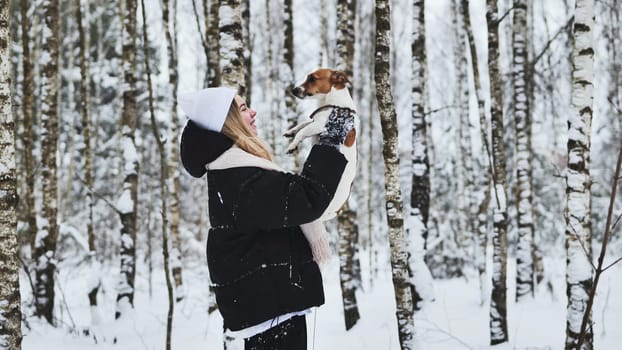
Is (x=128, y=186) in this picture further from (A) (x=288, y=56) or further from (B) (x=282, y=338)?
(B) (x=282, y=338)

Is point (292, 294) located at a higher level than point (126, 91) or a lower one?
lower

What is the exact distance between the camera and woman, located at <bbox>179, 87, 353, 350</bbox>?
7.26ft

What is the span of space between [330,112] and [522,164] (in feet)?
20.9

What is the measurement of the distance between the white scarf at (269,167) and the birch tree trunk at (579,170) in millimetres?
2758

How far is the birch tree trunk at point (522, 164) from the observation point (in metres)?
7.71

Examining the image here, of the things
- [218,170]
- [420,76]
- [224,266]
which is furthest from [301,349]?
[420,76]

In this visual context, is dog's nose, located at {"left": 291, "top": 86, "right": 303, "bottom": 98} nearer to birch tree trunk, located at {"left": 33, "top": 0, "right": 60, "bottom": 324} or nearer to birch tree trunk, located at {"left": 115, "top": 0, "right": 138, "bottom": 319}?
birch tree trunk, located at {"left": 115, "top": 0, "right": 138, "bottom": 319}

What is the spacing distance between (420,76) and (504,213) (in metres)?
2.33

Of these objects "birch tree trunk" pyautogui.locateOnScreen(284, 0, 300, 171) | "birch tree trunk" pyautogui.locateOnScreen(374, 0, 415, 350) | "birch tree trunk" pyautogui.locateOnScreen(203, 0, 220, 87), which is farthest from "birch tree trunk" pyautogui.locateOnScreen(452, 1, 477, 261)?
"birch tree trunk" pyautogui.locateOnScreen(374, 0, 415, 350)

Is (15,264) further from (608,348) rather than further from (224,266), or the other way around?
(608,348)

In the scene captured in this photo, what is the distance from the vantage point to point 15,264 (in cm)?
356

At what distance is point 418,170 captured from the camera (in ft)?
26.0

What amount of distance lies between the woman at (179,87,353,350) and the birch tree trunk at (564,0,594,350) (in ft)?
9.30

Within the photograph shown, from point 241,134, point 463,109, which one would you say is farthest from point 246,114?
point 463,109
